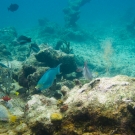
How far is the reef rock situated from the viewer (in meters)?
2.30

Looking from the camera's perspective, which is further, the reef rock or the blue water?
the blue water

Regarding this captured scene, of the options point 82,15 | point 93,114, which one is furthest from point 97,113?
point 82,15

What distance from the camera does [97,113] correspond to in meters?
2.45

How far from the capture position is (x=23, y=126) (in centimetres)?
304

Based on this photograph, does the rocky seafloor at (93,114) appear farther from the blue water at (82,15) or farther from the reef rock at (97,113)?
the blue water at (82,15)

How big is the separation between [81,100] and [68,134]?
1.78 feet

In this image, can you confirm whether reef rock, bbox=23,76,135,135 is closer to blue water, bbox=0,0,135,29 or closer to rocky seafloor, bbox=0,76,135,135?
rocky seafloor, bbox=0,76,135,135

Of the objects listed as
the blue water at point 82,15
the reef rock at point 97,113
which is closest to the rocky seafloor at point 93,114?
the reef rock at point 97,113

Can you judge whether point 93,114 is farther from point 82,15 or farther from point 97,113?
point 82,15

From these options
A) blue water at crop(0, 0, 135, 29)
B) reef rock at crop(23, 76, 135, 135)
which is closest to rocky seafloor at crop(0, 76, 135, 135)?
reef rock at crop(23, 76, 135, 135)

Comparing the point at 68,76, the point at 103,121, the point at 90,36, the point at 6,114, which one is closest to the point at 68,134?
the point at 103,121

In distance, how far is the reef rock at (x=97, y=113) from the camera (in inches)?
90.5

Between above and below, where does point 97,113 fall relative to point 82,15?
below

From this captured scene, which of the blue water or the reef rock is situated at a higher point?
the blue water
